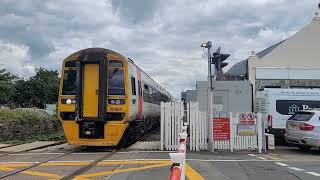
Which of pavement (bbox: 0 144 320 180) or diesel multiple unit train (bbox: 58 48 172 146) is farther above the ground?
diesel multiple unit train (bbox: 58 48 172 146)

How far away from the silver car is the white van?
2.44m

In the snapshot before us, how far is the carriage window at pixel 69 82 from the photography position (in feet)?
60.8

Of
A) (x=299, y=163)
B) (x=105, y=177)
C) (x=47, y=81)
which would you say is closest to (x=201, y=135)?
(x=299, y=163)

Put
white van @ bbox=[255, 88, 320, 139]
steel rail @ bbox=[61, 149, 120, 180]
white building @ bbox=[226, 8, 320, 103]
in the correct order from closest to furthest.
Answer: steel rail @ bbox=[61, 149, 120, 180]
white van @ bbox=[255, 88, 320, 139]
white building @ bbox=[226, 8, 320, 103]

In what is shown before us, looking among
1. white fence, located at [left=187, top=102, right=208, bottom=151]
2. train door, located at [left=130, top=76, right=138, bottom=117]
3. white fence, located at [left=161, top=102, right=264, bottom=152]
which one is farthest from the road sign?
train door, located at [left=130, top=76, right=138, bottom=117]

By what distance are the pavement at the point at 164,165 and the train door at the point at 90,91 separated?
4.67ft

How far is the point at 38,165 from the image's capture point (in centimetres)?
1391

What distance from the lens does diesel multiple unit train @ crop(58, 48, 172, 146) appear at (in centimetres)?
1802

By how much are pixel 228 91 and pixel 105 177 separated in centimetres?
1281

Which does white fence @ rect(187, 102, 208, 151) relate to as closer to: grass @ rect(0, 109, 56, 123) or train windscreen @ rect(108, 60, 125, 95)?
train windscreen @ rect(108, 60, 125, 95)

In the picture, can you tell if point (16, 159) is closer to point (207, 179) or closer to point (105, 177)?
point (105, 177)

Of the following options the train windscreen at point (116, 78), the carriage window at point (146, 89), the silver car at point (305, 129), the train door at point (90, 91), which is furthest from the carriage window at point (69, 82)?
the silver car at point (305, 129)

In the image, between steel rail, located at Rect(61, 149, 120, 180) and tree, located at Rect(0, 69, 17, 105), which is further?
tree, located at Rect(0, 69, 17, 105)

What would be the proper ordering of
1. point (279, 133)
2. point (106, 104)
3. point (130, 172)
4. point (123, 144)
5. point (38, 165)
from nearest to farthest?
point (130, 172)
point (38, 165)
point (106, 104)
point (123, 144)
point (279, 133)
